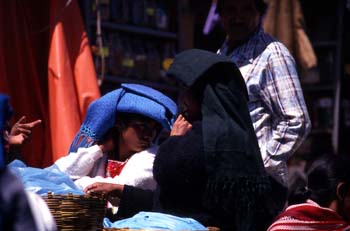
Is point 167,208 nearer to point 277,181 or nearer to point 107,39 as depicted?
point 277,181

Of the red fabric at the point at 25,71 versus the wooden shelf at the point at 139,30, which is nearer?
A: the red fabric at the point at 25,71

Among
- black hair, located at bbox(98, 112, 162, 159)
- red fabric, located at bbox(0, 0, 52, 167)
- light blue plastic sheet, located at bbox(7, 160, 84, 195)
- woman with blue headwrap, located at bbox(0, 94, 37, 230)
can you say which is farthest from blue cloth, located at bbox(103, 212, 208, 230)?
red fabric, located at bbox(0, 0, 52, 167)

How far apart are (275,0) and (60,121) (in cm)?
375

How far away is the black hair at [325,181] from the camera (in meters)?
5.57

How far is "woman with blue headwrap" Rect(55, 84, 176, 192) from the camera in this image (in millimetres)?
5586

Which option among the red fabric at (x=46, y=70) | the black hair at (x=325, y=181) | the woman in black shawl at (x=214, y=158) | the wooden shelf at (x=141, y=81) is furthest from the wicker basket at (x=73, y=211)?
the wooden shelf at (x=141, y=81)

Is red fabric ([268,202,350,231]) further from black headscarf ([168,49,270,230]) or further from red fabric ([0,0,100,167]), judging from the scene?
red fabric ([0,0,100,167])

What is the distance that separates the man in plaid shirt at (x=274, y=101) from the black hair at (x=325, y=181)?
0.53 ft

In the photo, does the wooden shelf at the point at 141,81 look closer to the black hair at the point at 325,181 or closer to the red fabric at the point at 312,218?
the black hair at the point at 325,181

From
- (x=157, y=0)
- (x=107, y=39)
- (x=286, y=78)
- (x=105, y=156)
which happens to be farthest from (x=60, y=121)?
(x=157, y=0)

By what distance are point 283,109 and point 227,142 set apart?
73 centimetres

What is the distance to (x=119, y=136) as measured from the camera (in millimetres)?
5781

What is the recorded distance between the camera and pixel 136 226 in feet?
15.3

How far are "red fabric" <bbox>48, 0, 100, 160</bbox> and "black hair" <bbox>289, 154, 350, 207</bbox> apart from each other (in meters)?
1.51
